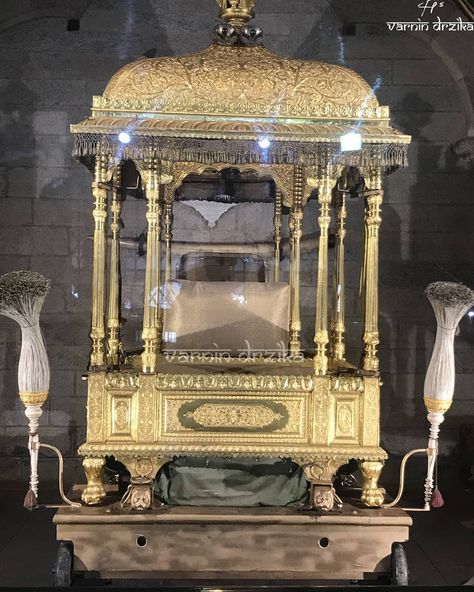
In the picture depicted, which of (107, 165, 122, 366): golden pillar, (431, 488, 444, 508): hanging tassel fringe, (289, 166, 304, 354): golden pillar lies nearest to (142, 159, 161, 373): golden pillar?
(107, 165, 122, 366): golden pillar

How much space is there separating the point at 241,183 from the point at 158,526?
264 cm

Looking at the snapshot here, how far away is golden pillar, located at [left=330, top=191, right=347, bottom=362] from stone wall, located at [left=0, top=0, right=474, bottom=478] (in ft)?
1.84

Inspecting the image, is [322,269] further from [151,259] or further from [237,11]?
[237,11]

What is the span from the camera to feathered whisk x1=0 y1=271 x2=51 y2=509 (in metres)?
3.51

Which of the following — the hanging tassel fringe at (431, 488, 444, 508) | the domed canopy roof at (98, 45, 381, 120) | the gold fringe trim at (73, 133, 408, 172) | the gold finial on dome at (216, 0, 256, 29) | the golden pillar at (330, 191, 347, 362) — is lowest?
the hanging tassel fringe at (431, 488, 444, 508)

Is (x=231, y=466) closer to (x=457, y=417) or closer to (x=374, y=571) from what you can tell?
(x=374, y=571)

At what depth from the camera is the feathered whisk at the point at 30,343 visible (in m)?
3.51

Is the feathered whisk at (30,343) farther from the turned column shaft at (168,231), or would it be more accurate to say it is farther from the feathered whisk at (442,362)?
the feathered whisk at (442,362)

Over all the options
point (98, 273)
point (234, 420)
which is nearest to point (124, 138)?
point (98, 273)

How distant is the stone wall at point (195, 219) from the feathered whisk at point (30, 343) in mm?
1668

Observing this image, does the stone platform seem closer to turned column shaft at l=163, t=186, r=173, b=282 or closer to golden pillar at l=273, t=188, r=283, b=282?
turned column shaft at l=163, t=186, r=173, b=282

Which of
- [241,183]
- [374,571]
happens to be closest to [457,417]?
[374,571]

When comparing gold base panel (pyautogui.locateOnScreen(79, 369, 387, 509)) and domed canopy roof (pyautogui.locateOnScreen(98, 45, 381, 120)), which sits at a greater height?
domed canopy roof (pyautogui.locateOnScreen(98, 45, 381, 120))

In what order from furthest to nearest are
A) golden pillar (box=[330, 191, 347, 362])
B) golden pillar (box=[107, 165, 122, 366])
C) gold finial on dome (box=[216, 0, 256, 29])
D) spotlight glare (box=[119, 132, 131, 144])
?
golden pillar (box=[330, 191, 347, 362]) → golden pillar (box=[107, 165, 122, 366]) → gold finial on dome (box=[216, 0, 256, 29]) → spotlight glare (box=[119, 132, 131, 144])
